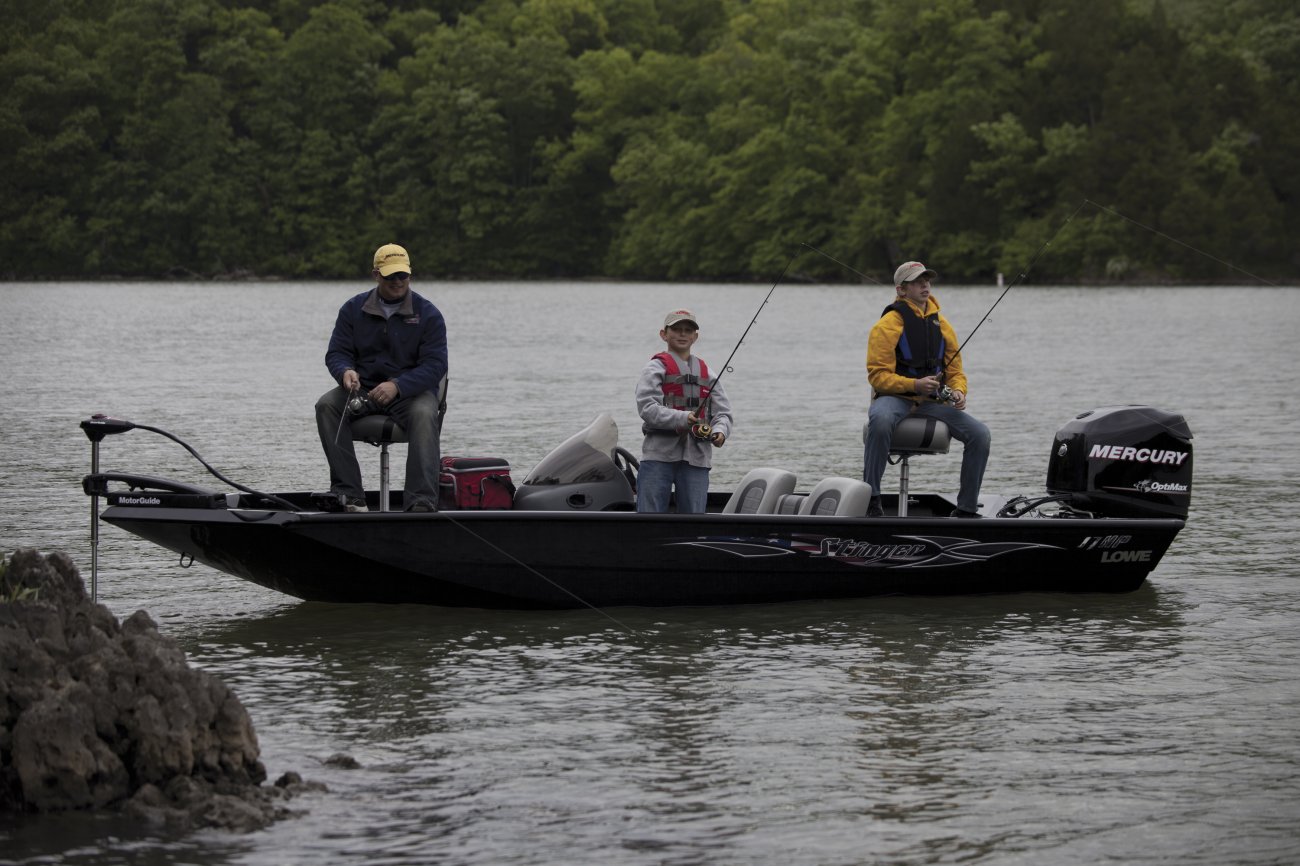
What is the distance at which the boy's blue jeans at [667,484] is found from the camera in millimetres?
9633

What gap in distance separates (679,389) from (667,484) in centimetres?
48

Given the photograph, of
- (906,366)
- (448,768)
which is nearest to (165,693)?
(448,768)

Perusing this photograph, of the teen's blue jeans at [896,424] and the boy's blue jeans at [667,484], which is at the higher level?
the teen's blue jeans at [896,424]

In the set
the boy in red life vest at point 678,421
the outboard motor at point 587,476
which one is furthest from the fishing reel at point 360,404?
the boy in red life vest at point 678,421

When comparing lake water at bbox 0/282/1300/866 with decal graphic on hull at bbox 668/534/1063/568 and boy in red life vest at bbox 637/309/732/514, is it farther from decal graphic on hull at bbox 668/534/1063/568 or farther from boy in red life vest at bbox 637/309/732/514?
boy in red life vest at bbox 637/309/732/514

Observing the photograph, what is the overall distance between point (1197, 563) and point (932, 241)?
7709 cm

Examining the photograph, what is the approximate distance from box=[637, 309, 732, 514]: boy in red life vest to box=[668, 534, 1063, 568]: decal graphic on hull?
0.39 m

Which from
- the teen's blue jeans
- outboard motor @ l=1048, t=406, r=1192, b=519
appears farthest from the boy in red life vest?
outboard motor @ l=1048, t=406, r=1192, b=519

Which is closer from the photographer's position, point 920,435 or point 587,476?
point 587,476

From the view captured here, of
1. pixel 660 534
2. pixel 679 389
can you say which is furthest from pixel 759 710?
pixel 679 389

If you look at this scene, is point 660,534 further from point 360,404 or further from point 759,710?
point 759,710

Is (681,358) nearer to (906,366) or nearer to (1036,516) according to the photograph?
(906,366)

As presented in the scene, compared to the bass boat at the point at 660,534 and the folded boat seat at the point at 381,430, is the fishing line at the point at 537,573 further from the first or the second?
the folded boat seat at the point at 381,430

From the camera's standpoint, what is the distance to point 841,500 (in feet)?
31.7
